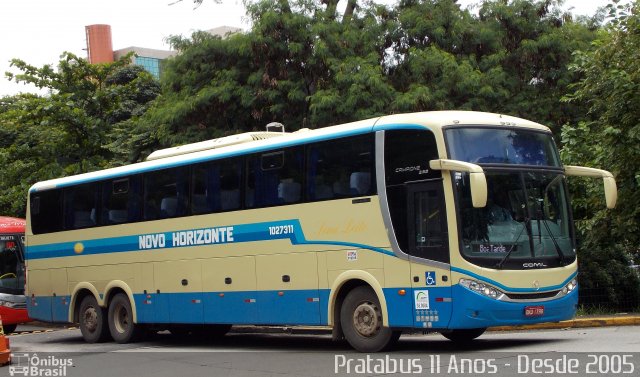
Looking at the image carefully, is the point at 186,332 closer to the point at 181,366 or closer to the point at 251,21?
the point at 181,366

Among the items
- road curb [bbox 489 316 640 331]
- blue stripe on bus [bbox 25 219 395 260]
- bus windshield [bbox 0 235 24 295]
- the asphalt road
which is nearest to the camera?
the asphalt road

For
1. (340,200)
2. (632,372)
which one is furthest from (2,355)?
(632,372)

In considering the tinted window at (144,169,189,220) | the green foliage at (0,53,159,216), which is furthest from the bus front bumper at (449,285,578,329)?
the green foliage at (0,53,159,216)

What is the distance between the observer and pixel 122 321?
20031mm

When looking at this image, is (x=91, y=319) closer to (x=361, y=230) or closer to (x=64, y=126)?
(x=361, y=230)

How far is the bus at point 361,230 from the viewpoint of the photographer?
13234mm

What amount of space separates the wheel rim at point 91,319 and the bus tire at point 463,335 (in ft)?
28.5

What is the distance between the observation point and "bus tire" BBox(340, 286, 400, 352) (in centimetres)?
1412

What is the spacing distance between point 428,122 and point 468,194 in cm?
125

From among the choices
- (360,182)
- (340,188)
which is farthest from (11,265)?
(360,182)

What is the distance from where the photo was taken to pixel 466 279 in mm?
13047

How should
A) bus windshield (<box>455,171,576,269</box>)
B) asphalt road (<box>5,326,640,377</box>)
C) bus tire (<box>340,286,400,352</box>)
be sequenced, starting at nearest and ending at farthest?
asphalt road (<box>5,326,640,377</box>) → bus windshield (<box>455,171,576,269</box>) → bus tire (<box>340,286,400,352</box>)

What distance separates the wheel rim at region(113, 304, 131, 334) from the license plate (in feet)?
31.6

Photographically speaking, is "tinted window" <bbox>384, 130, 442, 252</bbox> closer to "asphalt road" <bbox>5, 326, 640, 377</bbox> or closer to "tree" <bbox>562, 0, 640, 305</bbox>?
"asphalt road" <bbox>5, 326, 640, 377</bbox>
